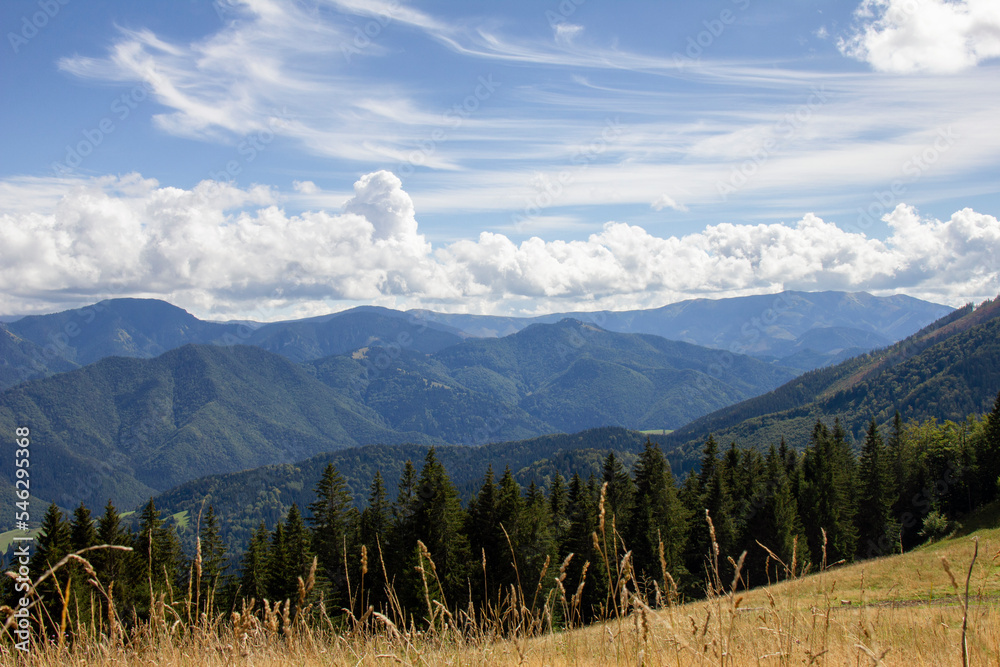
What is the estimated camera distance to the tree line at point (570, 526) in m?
26.1

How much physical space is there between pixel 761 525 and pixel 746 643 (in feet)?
122

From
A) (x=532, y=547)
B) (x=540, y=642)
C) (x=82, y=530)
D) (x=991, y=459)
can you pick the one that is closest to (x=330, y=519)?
(x=82, y=530)

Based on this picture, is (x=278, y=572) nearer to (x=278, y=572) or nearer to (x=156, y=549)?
(x=278, y=572)

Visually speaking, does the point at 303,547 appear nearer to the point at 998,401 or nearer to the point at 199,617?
the point at 199,617

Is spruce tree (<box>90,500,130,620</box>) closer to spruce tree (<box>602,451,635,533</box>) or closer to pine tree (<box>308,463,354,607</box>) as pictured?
pine tree (<box>308,463,354,607</box>)

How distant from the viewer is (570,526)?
36.3 metres

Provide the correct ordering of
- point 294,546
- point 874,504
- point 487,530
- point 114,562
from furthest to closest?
point 874,504, point 294,546, point 487,530, point 114,562

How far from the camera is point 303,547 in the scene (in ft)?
107

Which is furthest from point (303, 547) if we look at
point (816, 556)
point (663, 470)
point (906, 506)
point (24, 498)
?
point (906, 506)

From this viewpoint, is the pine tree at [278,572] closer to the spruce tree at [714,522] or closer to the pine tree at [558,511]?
the pine tree at [558,511]

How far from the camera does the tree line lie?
85.7ft

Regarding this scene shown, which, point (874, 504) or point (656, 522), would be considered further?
point (874, 504)

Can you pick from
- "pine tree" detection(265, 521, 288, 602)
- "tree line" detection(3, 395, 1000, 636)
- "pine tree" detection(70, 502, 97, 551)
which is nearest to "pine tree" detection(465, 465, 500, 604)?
"tree line" detection(3, 395, 1000, 636)

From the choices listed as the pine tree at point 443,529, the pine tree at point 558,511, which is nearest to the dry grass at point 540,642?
the pine tree at point 443,529
